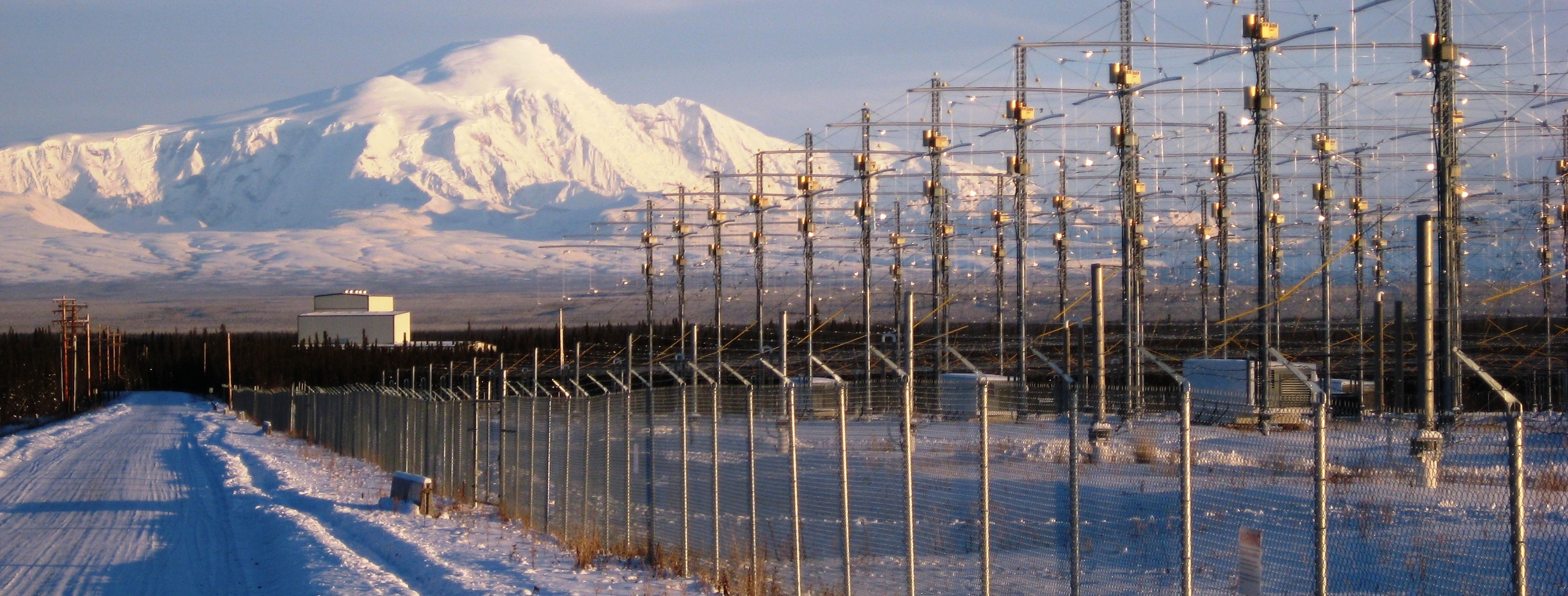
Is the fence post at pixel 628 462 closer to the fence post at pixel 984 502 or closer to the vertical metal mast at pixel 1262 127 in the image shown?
the fence post at pixel 984 502

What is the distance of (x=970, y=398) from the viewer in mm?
21938

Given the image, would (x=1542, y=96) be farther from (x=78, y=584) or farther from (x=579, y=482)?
(x=78, y=584)

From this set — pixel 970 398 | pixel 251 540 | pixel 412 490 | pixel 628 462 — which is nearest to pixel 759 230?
pixel 412 490

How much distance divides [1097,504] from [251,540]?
13314 millimetres

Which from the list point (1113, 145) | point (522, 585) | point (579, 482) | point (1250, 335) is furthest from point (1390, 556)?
point (1250, 335)

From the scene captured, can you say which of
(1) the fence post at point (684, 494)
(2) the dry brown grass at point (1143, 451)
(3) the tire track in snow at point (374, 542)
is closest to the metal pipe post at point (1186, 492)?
(2) the dry brown grass at point (1143, 451)

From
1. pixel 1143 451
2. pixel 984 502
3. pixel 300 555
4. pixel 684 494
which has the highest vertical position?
pixel 1143 451

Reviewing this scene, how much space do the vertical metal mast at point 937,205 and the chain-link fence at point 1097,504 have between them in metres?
13.2

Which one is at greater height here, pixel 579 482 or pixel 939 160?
pixel 939 160

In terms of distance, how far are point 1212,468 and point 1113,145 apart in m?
23.6

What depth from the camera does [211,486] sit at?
30.4 metres

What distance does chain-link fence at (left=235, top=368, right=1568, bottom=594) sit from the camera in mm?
9781

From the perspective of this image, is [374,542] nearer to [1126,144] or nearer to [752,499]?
[752,499]

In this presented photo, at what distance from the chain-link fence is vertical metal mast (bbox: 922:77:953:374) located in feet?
43.2
